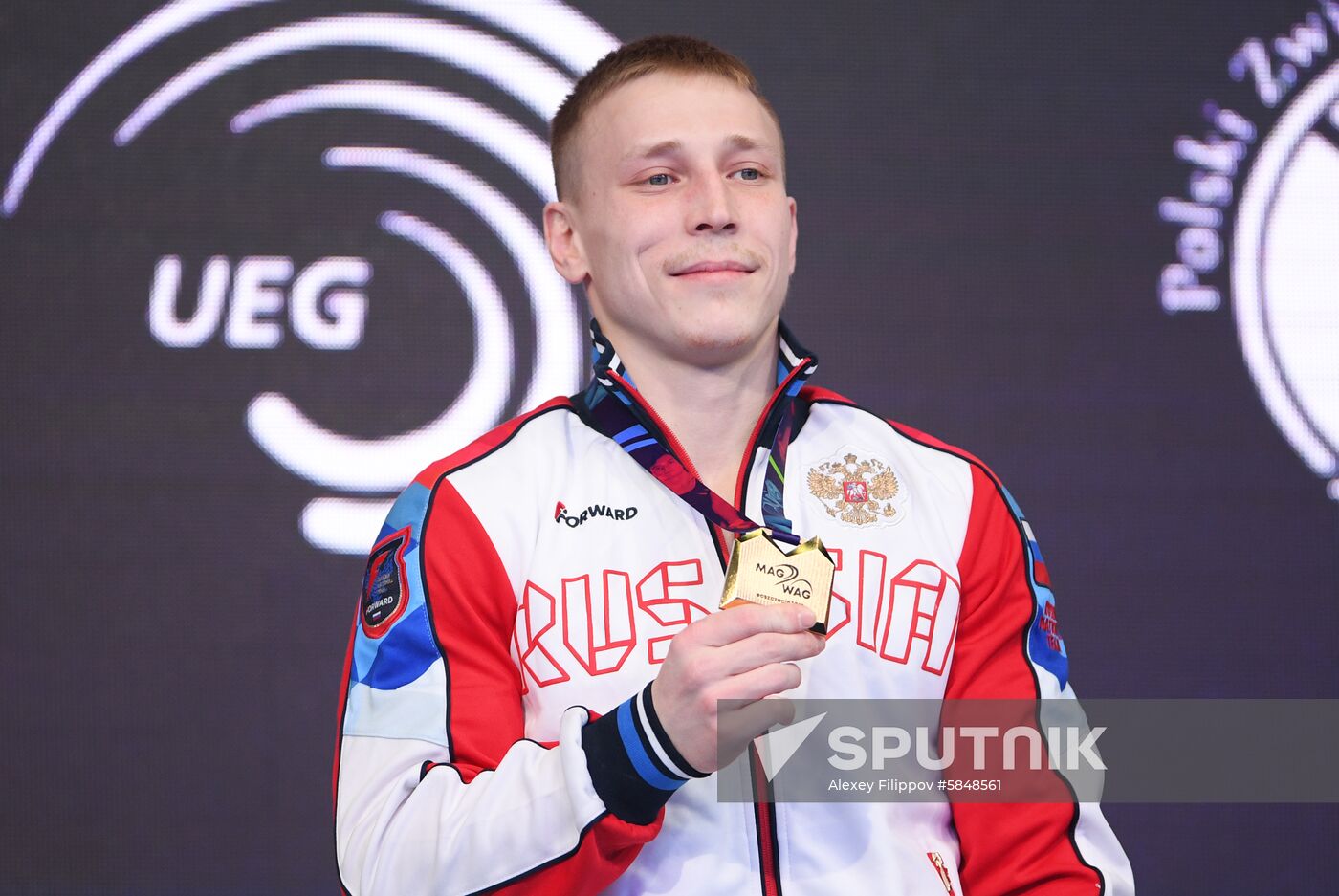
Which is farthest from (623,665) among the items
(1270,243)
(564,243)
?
(1270,243)

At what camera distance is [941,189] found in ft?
7.63

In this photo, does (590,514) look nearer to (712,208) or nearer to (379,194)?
(712,208)

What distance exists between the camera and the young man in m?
1.03

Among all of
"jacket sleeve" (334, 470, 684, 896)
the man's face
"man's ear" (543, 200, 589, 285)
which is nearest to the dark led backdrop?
"man's ear" (543, 200, 589, 285)

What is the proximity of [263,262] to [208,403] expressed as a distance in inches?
10.1

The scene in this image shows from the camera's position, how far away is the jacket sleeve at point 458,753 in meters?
1.00

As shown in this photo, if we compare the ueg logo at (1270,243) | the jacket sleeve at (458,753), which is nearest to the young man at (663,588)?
the jacket sleeve at (458,753)

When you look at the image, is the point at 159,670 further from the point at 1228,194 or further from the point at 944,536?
the point at 1228,194

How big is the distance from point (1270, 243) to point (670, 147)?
154 cm

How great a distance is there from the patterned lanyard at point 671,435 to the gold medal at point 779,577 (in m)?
0.25

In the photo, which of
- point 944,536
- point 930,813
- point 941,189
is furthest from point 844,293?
point 930,813

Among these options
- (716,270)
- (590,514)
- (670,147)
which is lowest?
(590,514)

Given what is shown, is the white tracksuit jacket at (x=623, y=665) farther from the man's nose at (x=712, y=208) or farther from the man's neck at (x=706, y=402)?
the man's nose at (x=712, y=208)

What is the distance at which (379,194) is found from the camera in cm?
226
